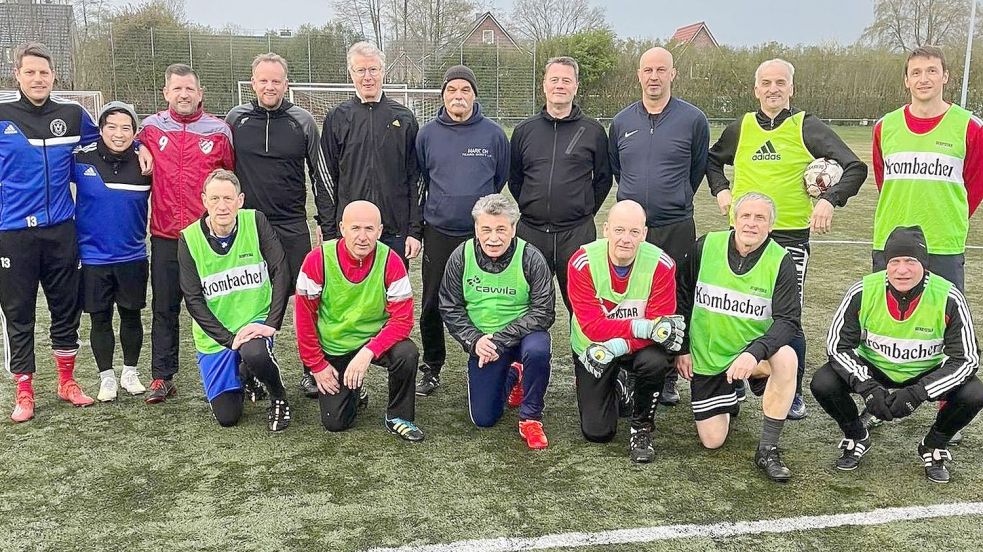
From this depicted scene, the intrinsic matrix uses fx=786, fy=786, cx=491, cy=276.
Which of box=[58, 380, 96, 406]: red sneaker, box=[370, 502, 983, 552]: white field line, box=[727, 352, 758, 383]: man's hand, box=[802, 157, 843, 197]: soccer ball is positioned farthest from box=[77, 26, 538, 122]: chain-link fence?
box=[370, 502, 983, 552]: white field line

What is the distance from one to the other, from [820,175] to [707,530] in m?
2.13

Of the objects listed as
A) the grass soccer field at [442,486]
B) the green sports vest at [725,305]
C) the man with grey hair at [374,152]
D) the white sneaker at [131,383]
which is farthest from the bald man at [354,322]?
the green sports vest at [725,305]

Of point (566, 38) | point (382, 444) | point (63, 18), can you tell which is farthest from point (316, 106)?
point (382, 444)

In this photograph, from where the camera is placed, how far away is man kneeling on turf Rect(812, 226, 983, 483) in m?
3.52

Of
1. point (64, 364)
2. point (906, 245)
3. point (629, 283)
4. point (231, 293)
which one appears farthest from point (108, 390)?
point (906, 245)

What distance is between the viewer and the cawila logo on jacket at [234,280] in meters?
4.29

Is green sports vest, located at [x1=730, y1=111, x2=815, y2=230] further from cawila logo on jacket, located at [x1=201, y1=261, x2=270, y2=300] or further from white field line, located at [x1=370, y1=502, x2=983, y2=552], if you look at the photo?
cawila logo on jacket, located at [x1=201, y1=261, x2=270, y2=300]

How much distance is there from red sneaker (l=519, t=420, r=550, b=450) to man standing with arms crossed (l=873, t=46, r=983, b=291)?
197 cm

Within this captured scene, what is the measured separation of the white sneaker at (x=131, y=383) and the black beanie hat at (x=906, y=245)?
4.15 m

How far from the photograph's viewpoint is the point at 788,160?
4344 mm

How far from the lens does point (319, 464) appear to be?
376 cm

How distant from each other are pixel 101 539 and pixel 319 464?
1.00 m

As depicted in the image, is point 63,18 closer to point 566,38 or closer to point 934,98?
point 566,38

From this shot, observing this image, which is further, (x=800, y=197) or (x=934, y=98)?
(x=800, y=197)
